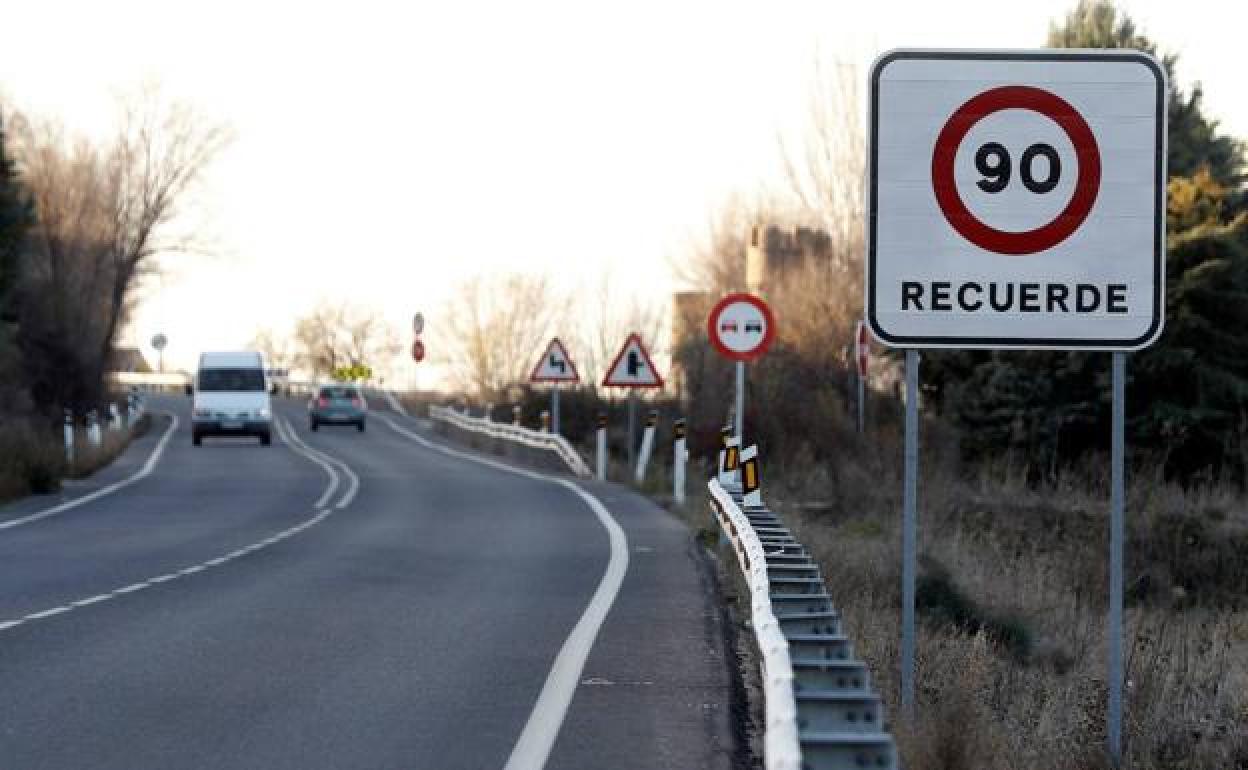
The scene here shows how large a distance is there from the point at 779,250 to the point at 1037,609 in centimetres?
3722

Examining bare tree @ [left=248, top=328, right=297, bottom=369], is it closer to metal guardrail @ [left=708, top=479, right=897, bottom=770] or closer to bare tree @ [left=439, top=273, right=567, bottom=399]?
bare tree @ [left=439, top=273, right=567, bottom=399]

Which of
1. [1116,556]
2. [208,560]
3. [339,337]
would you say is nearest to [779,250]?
[208,560]

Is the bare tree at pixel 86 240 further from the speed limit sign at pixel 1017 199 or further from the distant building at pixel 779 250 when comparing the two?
the speed limit sign at pixel 1017 199

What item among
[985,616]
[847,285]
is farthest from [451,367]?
[985,616]

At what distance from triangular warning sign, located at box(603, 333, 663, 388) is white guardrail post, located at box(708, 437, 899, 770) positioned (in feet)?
61.4

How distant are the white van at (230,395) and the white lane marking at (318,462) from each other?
1463 millimetres

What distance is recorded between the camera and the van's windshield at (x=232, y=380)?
5153cm

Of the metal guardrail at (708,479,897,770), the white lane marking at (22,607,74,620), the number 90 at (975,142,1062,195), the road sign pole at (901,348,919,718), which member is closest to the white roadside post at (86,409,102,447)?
the white lane marking at (22,607,74,620)

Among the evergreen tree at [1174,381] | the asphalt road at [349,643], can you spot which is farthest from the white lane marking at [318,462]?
the evergreen tree at [1174,381]

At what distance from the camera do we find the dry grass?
8680 mm

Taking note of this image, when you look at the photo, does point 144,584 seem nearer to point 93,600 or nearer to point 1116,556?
point 93,600

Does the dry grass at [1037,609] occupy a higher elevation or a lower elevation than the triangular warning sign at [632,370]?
lower

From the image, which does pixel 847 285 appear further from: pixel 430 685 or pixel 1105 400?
pixel 430 685

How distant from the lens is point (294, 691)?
31.3ft
